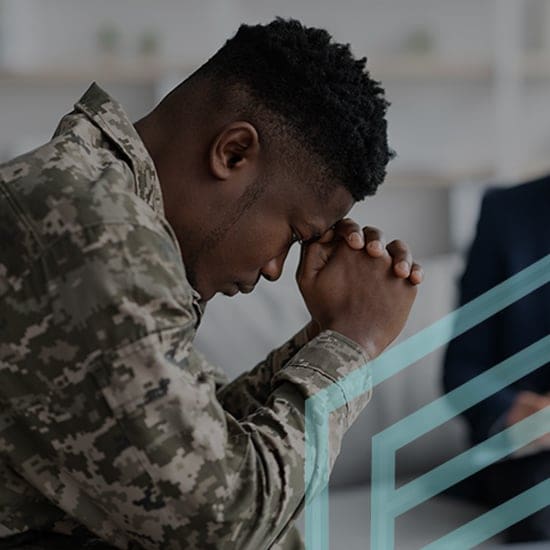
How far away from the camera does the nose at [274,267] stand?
78 centimetres

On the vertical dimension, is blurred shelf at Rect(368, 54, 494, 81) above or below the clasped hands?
above

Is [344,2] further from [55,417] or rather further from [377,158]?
[55,417]

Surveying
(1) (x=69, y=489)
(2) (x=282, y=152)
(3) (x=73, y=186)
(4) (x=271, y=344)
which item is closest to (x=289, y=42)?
(2) (x=282, y=152)

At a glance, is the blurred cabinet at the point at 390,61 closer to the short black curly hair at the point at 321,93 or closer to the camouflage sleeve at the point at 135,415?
the short black curly hair at the point at 321,93

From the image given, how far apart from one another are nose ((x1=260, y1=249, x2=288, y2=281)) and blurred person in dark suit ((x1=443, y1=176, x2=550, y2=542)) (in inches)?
7.9

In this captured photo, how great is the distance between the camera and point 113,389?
0.58 metres

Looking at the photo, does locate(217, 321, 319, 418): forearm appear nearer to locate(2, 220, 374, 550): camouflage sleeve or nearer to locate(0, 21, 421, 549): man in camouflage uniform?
locate(0, 21, 421, 549): man in camouflage uniform

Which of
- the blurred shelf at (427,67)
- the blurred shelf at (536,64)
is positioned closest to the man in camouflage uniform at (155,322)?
the blurred shelf at (427,67)

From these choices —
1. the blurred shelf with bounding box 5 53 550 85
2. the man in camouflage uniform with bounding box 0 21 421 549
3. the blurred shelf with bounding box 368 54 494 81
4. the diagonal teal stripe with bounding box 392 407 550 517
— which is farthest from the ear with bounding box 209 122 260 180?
the blurred shelf with bounding box 368 54 494 81

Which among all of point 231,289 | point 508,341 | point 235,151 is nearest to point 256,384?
point 231,289

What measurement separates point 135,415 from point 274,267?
0.23 m

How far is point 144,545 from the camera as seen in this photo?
25.2 inches

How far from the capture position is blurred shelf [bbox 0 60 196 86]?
2.78 m

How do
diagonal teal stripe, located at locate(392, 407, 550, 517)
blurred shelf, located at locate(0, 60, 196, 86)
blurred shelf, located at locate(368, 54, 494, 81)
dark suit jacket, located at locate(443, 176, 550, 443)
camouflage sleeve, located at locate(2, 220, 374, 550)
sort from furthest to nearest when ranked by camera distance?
1. blurred shelf, located at locate(368, 54, 494, 81)
2. blurred shelf, located at locate(0, 60, 196, 86)
3. dark suit jacket, located at locate(443, 176, 550, 443)
4. diagonal teal stripe, located at locate(392, 407, 550, 517)
5. camouflage sleeve, located at locate(2, 220, 374, 550)
